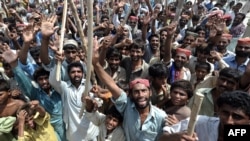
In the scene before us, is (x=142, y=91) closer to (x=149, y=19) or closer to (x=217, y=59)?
(x=217, y=59)

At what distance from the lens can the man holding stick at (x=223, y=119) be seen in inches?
76.3

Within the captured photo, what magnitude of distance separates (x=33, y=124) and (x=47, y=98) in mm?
420

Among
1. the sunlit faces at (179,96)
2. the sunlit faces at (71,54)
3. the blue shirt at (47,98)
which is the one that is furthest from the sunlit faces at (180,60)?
the blue shirt at (47,98)

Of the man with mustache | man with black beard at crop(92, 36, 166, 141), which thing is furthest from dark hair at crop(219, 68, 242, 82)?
man with black beard at crop(92, 36, 166, 141)

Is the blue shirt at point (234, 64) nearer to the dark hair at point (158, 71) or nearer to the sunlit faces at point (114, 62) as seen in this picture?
the dark hair at point (158, 71)

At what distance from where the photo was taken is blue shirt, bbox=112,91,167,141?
2.63 metres

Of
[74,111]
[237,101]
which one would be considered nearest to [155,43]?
[74,111]

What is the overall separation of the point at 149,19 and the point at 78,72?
2262 millimetres

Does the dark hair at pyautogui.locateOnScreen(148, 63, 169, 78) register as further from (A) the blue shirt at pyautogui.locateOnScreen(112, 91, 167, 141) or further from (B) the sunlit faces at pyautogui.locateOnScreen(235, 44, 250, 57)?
(B) the sunlit faces at pyautogui.locateOnScreen(235, 44, 250, 57)

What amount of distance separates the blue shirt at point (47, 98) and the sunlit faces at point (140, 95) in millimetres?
1022

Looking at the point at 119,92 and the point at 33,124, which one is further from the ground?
the point at 119,92

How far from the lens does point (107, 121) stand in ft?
9.78

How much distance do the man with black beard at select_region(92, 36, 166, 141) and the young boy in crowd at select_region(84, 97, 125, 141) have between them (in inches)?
5.2

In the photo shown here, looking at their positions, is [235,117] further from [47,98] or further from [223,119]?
[47,98]
